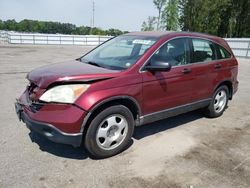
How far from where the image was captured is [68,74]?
3561 millimetres

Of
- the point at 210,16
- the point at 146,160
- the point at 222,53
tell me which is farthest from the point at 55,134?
the point at 210,16

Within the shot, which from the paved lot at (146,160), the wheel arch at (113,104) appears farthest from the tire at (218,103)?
the wheel arch at (113,104)

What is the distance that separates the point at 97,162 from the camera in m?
3.70

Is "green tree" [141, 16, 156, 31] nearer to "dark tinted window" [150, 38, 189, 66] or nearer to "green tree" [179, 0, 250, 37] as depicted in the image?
"green tree" [179, 0, 250, 37]

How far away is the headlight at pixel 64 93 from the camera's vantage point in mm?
3412

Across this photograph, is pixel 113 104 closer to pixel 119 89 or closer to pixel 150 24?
pixel 119 89

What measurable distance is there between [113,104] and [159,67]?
0.87m

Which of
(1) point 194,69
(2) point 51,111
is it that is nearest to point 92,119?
(2) point 51,111

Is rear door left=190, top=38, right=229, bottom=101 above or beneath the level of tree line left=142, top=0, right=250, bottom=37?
beneath

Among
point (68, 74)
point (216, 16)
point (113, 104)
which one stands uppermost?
point (216, 16)

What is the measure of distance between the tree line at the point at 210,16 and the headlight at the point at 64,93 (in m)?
32.6

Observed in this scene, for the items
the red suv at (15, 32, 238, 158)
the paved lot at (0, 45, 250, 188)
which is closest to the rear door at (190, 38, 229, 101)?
the red suv at (15, 32, 238, 158)

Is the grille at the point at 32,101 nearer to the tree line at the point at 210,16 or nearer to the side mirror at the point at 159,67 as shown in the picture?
the side mirror at the point at 159,67

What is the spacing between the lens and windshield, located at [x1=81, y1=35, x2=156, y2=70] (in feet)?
13.5
